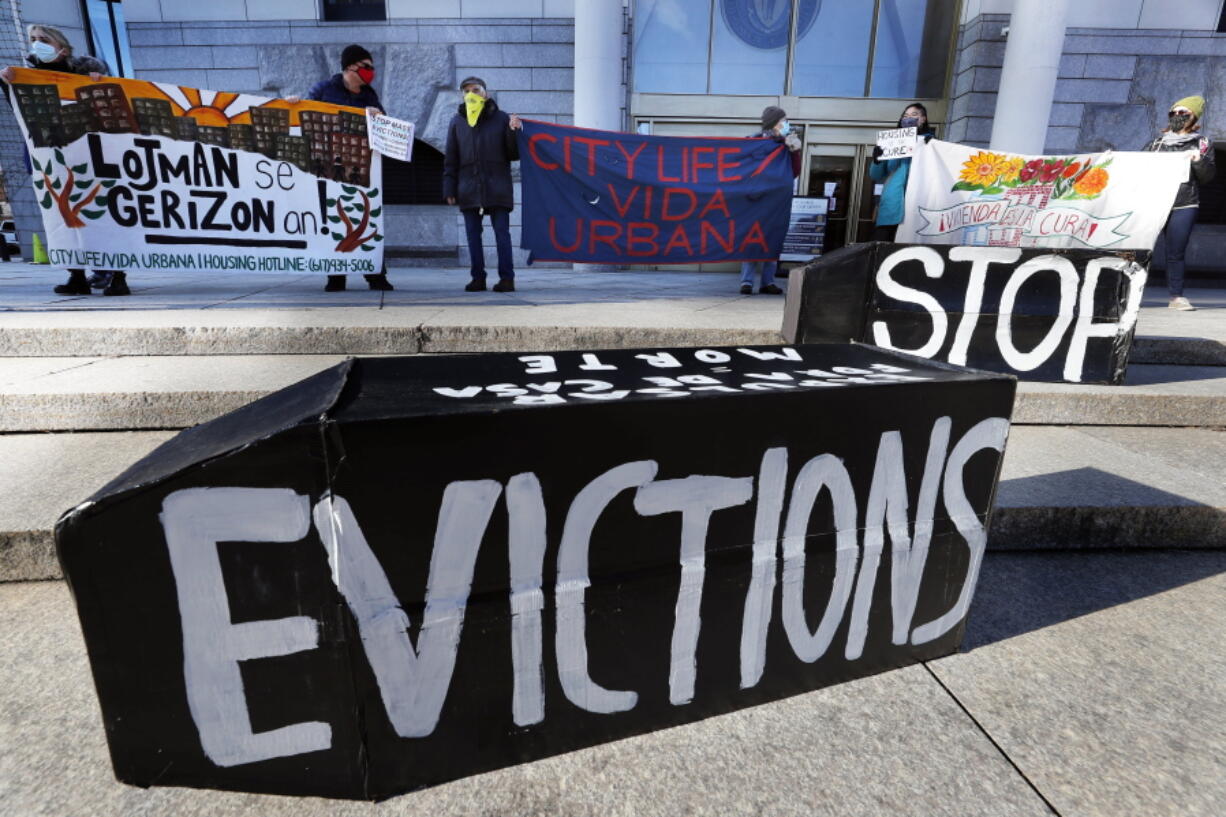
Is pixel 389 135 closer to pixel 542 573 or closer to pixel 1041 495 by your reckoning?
pixel 542 573

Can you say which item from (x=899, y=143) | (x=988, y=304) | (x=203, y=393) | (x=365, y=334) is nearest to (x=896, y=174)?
(x=899, y=143)

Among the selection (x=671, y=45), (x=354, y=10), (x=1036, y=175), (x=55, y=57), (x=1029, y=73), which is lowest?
(x=1036, y=175)

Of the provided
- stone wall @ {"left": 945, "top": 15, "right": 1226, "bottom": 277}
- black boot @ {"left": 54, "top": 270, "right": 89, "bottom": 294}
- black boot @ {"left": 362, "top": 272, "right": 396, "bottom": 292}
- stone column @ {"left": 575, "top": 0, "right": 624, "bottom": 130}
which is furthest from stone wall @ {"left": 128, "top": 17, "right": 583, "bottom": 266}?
stone wall @ {"left": 945, "top": 15, "right": 1226, "bottom": 277}

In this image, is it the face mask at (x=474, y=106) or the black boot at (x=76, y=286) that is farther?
the face mask at (x=474, y=106)

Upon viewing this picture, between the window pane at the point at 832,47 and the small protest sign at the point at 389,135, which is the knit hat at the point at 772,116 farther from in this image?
the window pane at the point at 832,47

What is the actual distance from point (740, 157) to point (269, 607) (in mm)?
5689

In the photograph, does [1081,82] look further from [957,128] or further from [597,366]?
[597,366]

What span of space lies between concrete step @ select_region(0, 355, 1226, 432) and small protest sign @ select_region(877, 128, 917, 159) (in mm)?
2822

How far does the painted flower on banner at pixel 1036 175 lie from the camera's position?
4.81 m

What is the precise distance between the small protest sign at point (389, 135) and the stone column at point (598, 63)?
11.5 ft

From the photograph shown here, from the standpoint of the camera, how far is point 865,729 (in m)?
1.31

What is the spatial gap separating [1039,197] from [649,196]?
3.27 metres

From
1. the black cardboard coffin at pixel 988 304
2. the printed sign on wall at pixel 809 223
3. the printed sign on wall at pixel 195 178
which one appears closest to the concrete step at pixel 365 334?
the black cardboard coffin at pixel 988 304

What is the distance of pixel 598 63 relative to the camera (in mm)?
7953
